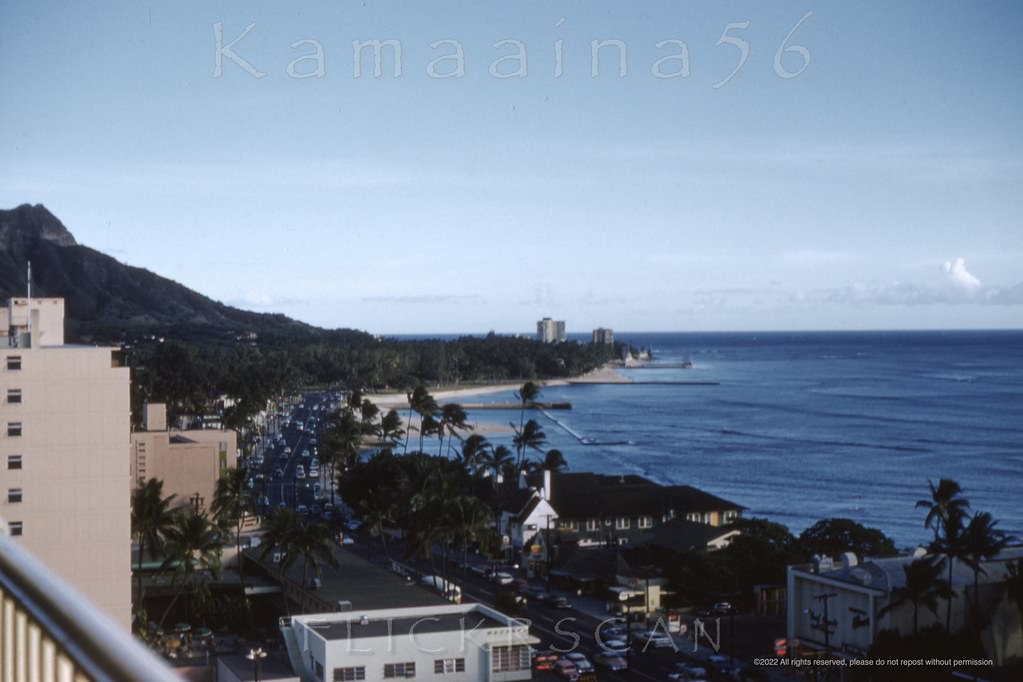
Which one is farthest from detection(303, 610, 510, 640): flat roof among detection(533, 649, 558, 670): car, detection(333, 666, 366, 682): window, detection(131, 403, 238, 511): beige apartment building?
detection(131, 403, 238, 511): beige apartment building

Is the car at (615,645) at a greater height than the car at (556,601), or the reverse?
the car at (615,645)

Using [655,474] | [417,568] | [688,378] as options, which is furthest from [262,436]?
[688,378]

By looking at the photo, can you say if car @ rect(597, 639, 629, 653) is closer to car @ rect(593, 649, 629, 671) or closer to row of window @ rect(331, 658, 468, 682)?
car @ rect(593, 649, 629, 671)

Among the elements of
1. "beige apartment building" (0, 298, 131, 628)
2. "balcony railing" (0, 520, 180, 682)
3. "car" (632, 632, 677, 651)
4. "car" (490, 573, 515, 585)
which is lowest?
"car" (490, 573, 515, 585)

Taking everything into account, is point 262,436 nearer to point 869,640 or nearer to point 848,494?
point 848,494

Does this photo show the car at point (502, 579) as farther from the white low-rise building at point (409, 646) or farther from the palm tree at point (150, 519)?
the white low-rise building at point (409, 646)

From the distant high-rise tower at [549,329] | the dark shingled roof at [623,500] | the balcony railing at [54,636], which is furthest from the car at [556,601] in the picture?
the distant high-rise tower at [549,329]

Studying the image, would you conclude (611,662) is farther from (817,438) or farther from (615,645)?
(817,438)

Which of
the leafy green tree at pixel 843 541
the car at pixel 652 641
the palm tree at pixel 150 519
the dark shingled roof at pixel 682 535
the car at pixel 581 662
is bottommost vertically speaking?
the car at pixel 652 641
